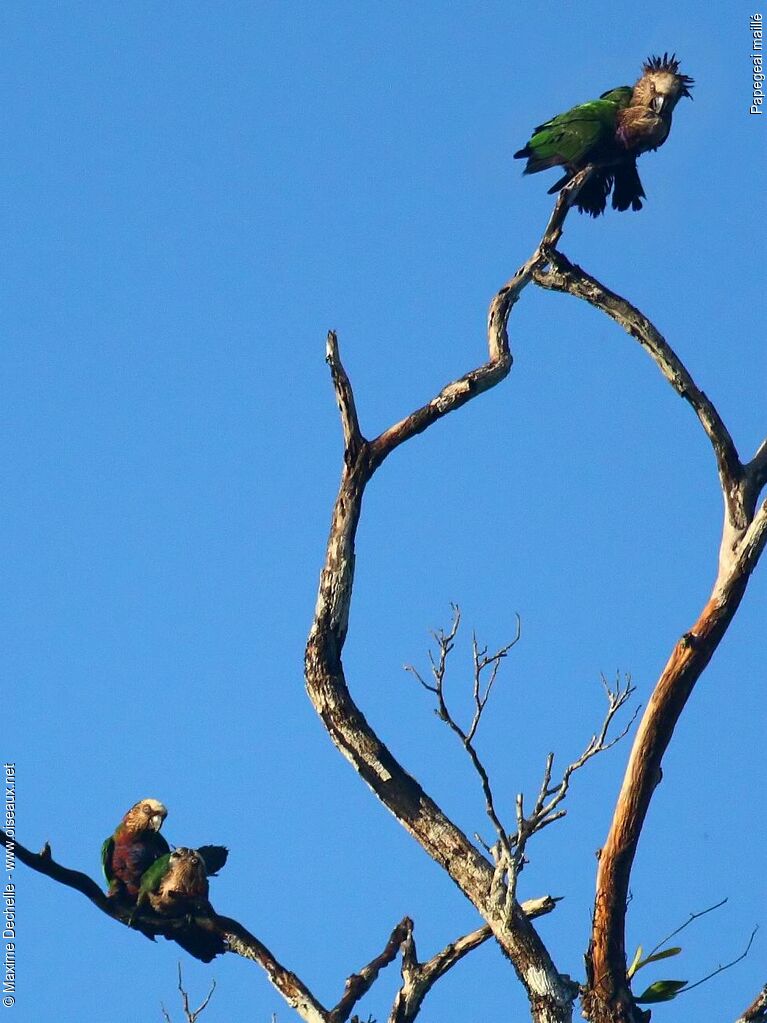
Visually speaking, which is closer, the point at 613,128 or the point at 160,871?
the point at 160,871

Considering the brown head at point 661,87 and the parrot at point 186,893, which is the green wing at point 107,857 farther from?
the brown head at point 661,87

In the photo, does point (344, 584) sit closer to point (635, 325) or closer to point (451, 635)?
point (451, 635)

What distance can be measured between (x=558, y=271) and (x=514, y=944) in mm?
3619

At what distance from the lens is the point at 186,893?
799cm

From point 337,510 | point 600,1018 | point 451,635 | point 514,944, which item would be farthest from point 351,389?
point 600,1018

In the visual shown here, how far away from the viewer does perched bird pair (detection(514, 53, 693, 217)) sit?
31.2ft

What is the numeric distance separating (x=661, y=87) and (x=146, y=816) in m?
5.69

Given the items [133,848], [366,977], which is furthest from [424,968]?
[133,848]

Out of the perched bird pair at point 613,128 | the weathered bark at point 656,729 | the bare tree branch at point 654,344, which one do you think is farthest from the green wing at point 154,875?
the perched bird pair at point 613,128

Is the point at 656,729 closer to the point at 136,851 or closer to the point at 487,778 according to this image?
the point at 487,778

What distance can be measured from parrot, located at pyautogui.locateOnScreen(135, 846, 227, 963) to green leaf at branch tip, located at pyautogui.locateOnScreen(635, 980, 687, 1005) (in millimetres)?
2229

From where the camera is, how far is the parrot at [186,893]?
782 cm

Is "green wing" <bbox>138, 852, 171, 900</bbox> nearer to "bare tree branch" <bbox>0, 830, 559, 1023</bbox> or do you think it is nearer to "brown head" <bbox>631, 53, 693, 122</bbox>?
"bare tree branch" <bbox>0, 830, 559, 1023</bbox>

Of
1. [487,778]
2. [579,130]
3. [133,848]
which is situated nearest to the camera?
[487,778]
